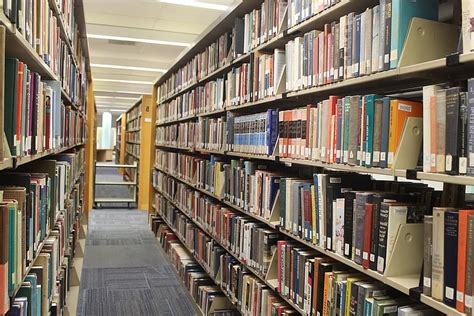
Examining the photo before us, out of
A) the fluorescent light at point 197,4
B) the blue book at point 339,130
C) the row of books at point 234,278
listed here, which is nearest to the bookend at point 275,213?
the row of books at point 234,278

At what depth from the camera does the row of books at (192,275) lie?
3.46 m

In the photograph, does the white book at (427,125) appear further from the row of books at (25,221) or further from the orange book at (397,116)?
the row of books at (25,221)

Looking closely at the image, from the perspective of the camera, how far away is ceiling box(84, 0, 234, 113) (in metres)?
5.91

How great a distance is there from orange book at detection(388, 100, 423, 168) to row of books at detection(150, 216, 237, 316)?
7.49 feet

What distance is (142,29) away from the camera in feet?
22.8

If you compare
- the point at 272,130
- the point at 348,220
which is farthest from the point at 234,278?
the point at 348,220

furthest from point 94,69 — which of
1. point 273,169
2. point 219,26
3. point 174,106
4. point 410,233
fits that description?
point 410,233

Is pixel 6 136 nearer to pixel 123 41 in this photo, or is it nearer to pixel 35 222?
pixel 35 222

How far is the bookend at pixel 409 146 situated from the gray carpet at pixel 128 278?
9.17 ft

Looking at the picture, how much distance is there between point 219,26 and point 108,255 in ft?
10.8

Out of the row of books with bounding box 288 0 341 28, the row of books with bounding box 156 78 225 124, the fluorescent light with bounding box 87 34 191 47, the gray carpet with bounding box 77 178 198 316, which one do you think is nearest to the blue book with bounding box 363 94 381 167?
the row of books with bounding box 288 0 341 28

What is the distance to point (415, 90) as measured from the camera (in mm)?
1879

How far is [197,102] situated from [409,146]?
10.2 ft

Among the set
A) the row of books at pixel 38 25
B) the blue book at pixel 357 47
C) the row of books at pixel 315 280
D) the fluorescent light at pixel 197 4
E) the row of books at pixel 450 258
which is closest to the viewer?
the row of books at pixel 450 258
